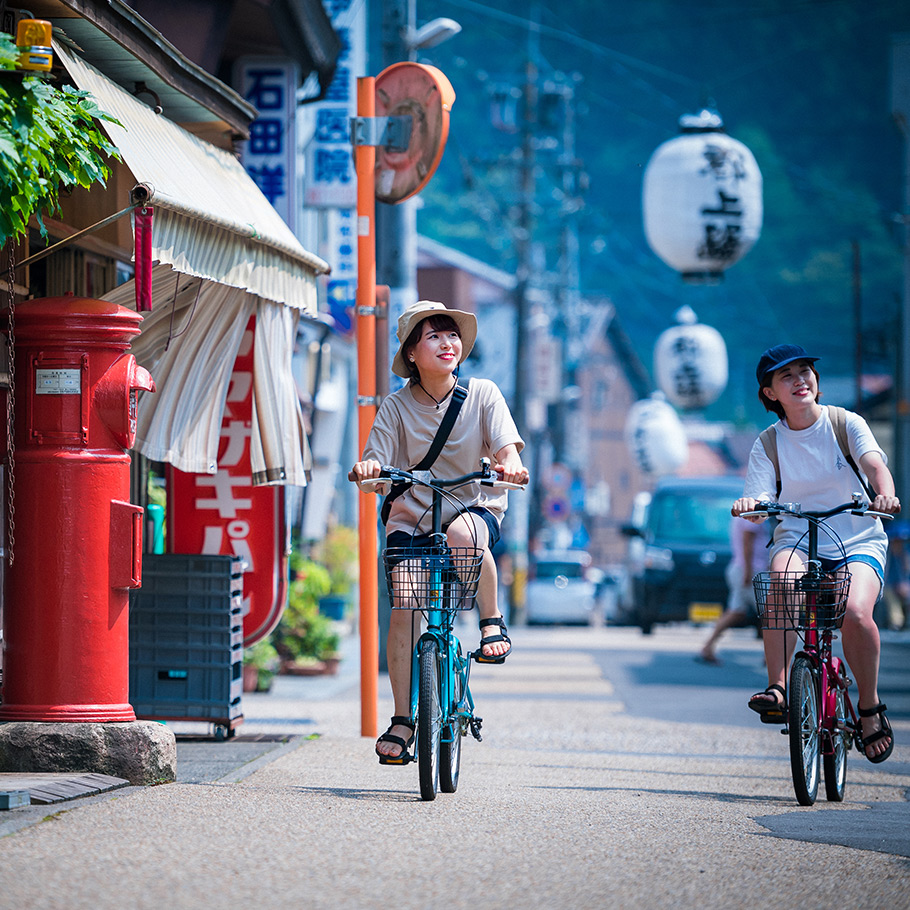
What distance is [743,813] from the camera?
19.8 ft

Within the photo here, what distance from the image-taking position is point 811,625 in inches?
244

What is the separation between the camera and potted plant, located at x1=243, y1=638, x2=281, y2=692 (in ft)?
39.0

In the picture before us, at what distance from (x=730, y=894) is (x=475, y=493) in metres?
2.25

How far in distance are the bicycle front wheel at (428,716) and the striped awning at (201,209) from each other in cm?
207

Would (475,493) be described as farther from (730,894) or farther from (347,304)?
(347,304)

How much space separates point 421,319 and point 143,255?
1.16m

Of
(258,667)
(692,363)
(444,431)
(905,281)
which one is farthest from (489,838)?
(905,281)

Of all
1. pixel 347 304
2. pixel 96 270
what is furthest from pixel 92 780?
pixel 347 304

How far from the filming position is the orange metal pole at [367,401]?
8.47 m

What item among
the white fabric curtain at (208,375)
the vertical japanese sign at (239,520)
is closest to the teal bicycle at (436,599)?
the white fabric curtain at (208,375)

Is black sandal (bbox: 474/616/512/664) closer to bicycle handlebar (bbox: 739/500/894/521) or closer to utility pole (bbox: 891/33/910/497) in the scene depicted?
bicycle handlebar (bbox: 739/500/894/521)

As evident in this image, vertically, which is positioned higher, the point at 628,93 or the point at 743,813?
the point at 628,93

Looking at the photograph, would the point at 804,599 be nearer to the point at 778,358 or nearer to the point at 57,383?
the point at 778,358

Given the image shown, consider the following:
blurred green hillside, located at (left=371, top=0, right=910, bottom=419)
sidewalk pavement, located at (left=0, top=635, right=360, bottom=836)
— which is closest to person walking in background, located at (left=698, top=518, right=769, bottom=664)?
sidewalk pavement, located at (left=0, top=635, right=360, bottom=836)
